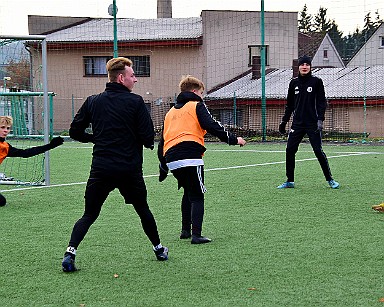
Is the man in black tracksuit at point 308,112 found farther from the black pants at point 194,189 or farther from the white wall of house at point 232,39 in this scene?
the white wall of house at point 232,39

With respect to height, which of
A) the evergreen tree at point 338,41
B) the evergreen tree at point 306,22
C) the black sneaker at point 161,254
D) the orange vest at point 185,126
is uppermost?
the evergreen tree at point 306,22

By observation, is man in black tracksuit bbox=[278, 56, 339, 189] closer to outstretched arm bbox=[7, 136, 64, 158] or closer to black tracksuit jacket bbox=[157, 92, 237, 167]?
outstretched arm bbox=[7, 136, 64, 158]

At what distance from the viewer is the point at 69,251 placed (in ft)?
20.6

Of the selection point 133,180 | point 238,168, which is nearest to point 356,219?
point 133,180

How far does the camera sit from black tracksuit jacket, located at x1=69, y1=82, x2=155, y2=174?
247 inches

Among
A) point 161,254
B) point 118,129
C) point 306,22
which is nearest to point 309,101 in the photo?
point 161,254

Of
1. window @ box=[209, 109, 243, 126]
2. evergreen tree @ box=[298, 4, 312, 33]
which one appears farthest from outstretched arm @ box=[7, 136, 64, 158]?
evergreen tree @ box=[298, 4, 312, 33]

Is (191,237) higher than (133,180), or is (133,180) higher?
(133,180)

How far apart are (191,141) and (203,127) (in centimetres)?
18

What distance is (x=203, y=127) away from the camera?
730 centimetres

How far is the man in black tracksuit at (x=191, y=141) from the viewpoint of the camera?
7324mm

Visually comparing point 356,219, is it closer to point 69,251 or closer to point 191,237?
point 191,237

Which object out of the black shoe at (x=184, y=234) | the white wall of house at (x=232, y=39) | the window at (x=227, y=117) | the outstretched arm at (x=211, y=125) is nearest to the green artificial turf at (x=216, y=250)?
the black shoe at (x=184, y=234)

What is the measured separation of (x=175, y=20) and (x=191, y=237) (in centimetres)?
3616
